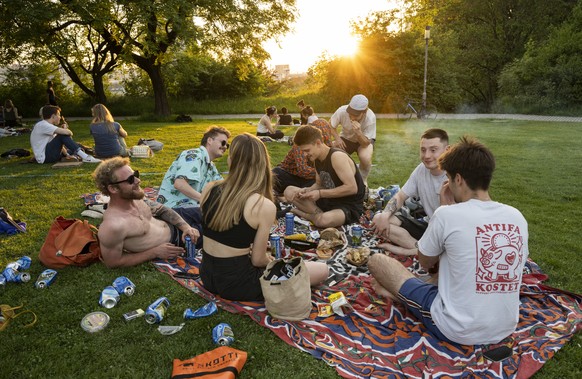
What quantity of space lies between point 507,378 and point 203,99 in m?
28.3

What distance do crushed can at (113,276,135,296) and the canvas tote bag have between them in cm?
146

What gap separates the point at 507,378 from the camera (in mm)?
2803

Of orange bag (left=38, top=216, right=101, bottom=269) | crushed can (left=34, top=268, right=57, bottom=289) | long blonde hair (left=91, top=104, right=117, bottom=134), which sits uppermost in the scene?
long blonde hair (left=91, top=104, right=117, bottom=134)

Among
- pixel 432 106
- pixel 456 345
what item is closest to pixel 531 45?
pixel 432 106

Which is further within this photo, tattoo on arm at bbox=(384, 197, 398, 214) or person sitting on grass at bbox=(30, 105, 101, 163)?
person sitting on grass at bbox=(30, 105, 101, 163)

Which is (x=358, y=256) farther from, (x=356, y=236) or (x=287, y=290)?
(x=287, y=290)

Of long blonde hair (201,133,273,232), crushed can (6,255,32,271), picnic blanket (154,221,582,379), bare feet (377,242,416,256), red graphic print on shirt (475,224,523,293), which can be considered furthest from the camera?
bare feet (377,242,416,256)

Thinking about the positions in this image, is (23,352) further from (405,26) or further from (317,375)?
(405,26)

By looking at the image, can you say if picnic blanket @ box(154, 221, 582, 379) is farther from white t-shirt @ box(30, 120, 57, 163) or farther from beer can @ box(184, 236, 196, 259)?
white t-shirt @ box(30, 120, 57, 163)

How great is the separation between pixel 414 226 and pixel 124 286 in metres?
3.45

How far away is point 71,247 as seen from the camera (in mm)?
4352

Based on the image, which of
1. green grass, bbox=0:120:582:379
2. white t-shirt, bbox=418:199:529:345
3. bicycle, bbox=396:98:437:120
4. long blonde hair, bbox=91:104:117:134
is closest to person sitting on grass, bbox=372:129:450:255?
green grass, bbox=0:120:582:379

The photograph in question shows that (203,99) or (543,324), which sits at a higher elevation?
(203,99)

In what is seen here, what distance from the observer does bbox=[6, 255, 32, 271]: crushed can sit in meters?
4.27
